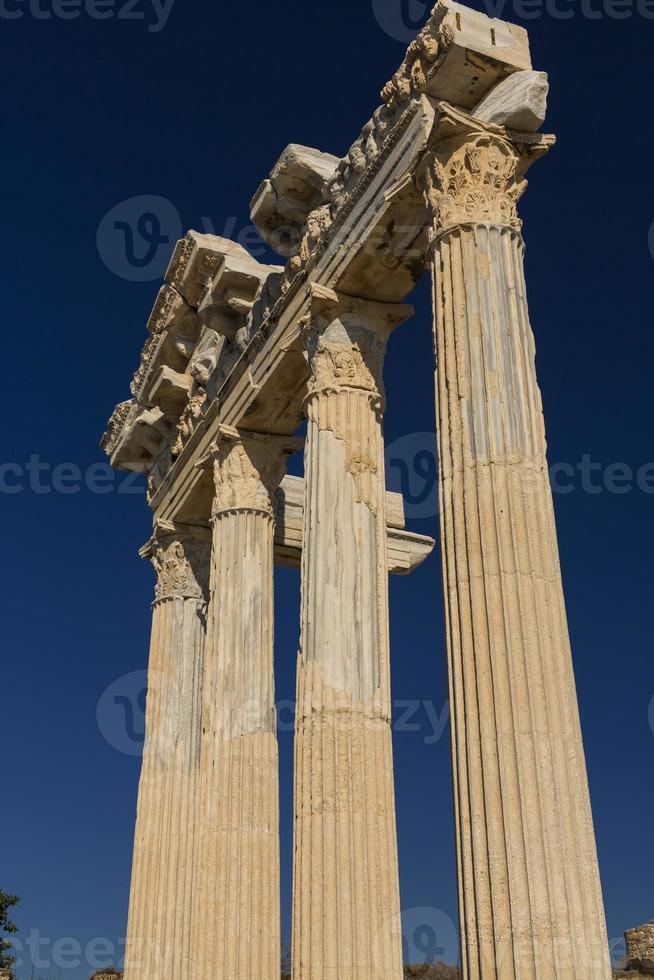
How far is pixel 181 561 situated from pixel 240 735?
6.90 m

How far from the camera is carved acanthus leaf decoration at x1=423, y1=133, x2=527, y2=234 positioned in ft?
45.7

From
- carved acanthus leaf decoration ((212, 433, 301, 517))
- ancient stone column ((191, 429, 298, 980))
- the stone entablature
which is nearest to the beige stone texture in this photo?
ancient stone column ((191, 429, 298, 980))

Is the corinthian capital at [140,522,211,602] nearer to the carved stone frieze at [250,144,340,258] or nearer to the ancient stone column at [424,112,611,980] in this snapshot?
the carved stone frieze at [250,144,340,258]

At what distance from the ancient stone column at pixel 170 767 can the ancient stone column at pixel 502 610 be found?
12.6m

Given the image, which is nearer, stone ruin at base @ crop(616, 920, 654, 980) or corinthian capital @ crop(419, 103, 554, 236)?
corinthian capital @ crop(419, 103, 554, 236)

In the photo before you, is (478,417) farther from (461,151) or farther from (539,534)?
(461,151)

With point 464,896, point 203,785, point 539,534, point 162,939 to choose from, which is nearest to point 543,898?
point 464,896

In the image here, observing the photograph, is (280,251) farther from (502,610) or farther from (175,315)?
(502,610)

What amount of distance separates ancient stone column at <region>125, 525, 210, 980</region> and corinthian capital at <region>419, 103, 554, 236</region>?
13185mm

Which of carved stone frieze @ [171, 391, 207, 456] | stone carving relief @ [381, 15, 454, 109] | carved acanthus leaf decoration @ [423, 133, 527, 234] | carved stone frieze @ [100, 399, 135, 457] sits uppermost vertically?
carved stone frieze @ [100, 399, 135, 457]

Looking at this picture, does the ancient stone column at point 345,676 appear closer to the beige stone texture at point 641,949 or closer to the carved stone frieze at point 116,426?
the carved stone frieze at point 116,426

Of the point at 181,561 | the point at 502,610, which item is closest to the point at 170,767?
the point at 181,561

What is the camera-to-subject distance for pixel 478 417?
12594mm

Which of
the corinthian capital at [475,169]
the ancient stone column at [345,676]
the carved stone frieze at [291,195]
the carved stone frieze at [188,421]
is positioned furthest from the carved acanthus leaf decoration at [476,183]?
the carved stone frieze at [188,421]
